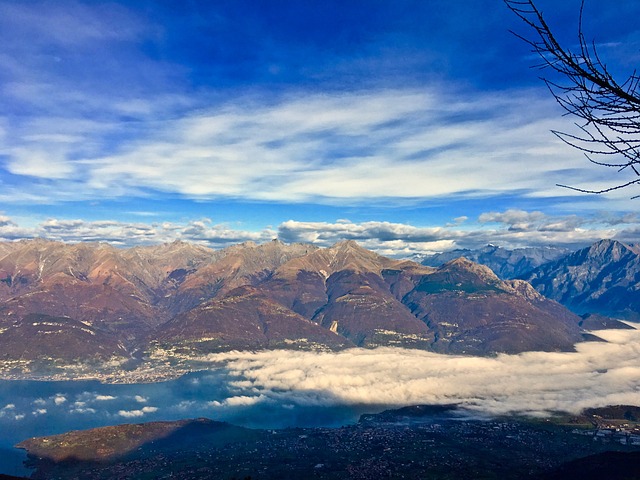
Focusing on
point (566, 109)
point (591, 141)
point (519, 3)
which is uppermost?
point (519, 3)

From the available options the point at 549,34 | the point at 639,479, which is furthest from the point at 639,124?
the point at 639,479

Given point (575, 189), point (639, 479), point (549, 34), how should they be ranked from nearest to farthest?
point (549, 34), point (575, 189), point (639, 479)

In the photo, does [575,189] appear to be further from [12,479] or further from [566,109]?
[12,479]

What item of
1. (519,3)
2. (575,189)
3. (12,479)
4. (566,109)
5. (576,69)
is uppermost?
(519,3)

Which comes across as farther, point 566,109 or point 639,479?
point 639,479

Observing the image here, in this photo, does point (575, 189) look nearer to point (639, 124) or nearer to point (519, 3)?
point (639, 124)

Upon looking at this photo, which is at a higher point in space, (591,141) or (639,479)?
(591,141)

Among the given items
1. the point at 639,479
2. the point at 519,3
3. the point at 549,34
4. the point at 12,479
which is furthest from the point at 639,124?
the point at 639,479

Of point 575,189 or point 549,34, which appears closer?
point 549,34

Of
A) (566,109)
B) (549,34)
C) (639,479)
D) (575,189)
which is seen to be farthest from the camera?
(639,479)
